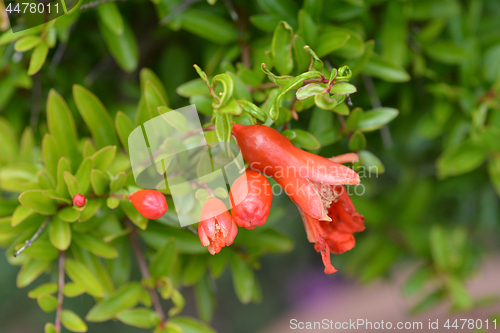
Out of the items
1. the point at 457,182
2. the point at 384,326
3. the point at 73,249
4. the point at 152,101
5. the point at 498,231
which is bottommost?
the point at 384,326

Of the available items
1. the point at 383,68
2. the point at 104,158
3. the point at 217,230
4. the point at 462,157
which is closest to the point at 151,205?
the point at 217,230

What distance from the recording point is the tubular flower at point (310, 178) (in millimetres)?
462

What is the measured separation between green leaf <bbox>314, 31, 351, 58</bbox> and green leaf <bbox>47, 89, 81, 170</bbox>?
0.55 metres

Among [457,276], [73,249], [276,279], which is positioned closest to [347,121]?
[73,249]

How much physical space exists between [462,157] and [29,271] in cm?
105

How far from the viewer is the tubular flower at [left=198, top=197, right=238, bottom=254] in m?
0.44

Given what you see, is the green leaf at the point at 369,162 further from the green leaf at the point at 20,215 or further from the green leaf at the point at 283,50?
the green leaf at the point at 20,215

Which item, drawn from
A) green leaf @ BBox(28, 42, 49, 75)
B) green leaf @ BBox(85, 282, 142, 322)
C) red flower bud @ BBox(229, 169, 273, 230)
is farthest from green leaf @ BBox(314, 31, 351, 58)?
green leaf @ BBox(85, 282, 142, 322)

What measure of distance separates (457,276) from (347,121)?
0.78 m

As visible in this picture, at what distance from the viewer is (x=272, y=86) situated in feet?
2.08

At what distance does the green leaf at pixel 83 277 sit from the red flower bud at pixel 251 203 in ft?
1.45

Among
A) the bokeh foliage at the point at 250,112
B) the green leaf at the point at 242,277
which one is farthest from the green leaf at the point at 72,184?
the green leaf at the point at 242,277

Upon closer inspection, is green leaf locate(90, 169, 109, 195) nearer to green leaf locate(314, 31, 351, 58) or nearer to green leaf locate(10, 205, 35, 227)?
green leaf locate(10, 205, 35, 227)

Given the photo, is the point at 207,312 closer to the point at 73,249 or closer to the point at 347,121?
the point at 73,249
